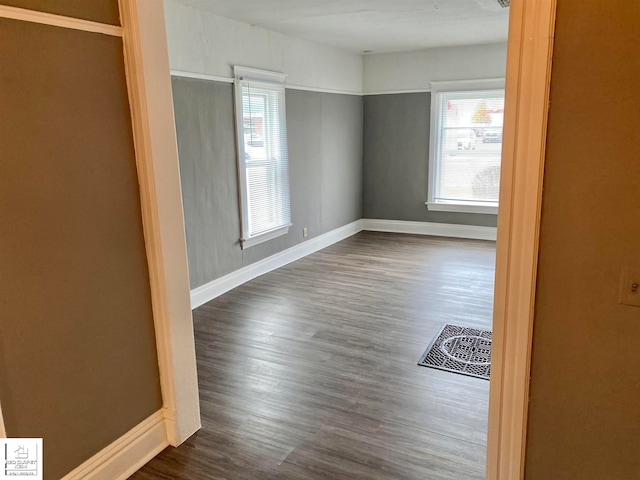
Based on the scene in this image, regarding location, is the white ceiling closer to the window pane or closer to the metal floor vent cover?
the window pane

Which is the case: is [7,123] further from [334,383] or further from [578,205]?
[334,383]

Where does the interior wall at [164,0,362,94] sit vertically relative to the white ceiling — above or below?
below

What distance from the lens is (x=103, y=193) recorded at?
198cm

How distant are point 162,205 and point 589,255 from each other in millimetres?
1706

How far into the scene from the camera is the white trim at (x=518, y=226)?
1.38 m

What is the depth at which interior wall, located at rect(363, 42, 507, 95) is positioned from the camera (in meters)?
6.36

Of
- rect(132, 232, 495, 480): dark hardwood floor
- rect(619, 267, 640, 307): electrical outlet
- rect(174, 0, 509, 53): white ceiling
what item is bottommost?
rect(132, 232, 495, 480): dark hardwood floor

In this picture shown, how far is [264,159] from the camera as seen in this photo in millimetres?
5148

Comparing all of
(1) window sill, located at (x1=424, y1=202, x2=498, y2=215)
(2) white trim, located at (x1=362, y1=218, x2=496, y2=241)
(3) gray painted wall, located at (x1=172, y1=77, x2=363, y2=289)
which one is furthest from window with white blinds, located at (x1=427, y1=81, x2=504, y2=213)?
(3) gray painted wall, located at (x1=172, y1=77, x2=363, y2=289)

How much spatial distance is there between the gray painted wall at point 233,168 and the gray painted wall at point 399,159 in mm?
355

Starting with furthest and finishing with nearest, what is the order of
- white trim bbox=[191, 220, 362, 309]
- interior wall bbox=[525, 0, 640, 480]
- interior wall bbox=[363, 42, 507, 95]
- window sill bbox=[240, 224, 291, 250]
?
interior wall bbox=[363, 42, 507, 95], window sill bbox=[240, 224, 291, 250], white trim bbox=[191, 220, 362, 309], interior wall bbox=[525, 0, 640, 480]

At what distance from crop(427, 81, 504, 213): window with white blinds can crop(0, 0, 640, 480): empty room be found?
203cm

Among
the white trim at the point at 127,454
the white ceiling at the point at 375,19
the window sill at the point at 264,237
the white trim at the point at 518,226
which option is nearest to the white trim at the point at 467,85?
the white ceiling at the point at 375,19

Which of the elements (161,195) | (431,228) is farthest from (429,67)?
(161,195)
